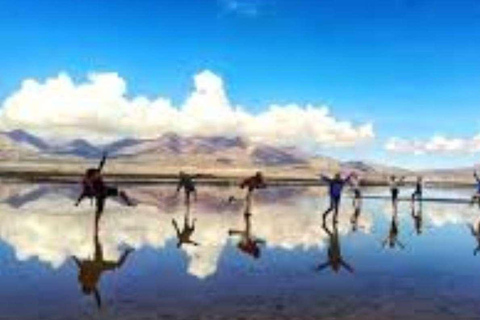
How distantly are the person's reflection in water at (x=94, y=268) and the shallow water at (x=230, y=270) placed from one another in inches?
5.1

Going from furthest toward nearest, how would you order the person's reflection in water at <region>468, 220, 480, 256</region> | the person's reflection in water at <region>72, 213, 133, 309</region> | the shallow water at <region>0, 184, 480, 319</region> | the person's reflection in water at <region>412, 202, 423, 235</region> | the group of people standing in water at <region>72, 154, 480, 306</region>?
the person's reflection in water at <region>412, 202, 423, 235</region> → the person's reflection in water at <region>468, 220, 480, 256</region> → the group of people standing in water at <region>72, 154, 480, 306</region> → the person's reflection in water at <region>72, 213, 133, 309</region> → the shallow water at <region>0, 184, 480, 319</region>

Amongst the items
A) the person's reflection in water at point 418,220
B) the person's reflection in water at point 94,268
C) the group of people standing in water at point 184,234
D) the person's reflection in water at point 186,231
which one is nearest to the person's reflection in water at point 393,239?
the group of people standing in water at point 184,234

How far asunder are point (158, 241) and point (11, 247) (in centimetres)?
616

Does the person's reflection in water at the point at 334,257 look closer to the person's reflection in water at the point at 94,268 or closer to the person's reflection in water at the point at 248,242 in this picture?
the person's reflection in water at the point at 248,242

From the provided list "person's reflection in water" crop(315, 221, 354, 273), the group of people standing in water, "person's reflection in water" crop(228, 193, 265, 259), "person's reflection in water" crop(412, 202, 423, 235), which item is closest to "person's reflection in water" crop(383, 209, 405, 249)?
the group of people standing in water

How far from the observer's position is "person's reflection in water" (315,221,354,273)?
30750 mm

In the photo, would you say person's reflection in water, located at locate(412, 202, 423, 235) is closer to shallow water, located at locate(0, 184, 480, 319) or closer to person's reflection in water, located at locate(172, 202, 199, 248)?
shallow water, located at locate(0, 184, 480, 319)

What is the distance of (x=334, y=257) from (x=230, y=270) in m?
5.89

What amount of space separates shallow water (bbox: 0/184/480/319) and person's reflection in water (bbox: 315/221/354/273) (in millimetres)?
167

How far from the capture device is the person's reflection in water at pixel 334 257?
101 feet

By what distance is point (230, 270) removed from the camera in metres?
29.3

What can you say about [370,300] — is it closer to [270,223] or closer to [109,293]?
[109,293]

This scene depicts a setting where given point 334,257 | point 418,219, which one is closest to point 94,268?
point 334,257

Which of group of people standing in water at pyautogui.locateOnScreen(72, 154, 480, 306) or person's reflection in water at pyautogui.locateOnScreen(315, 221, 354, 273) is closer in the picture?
A: group of people standing in water at pyautogui.locateOnScreen(72, 154, 480, 306)
